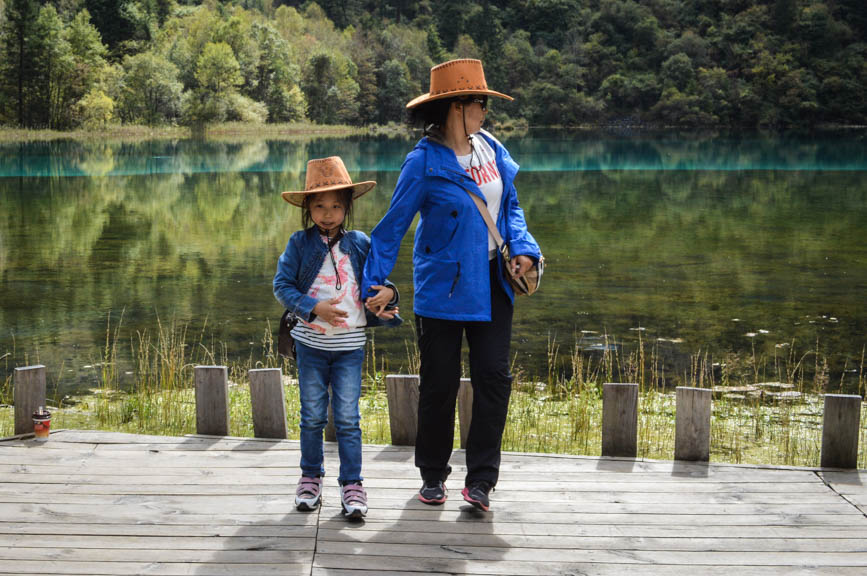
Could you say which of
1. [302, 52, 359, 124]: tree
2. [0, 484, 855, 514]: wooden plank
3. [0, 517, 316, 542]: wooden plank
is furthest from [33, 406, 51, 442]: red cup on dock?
[302, 52, 359, 124]: tree

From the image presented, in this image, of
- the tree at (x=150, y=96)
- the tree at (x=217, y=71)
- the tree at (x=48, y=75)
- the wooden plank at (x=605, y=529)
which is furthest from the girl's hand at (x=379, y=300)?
the tree at (x=217, y=71)

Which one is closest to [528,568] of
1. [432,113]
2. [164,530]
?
[164,530]

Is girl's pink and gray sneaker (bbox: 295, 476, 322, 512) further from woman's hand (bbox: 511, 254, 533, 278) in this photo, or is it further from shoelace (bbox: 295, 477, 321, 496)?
woman's hand (bbox: 511, 254, 533, 278)

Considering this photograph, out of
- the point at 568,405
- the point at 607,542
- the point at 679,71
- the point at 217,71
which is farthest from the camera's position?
the point at 679,71

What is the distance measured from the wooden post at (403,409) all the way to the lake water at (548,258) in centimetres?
455

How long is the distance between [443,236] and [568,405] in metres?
4.04

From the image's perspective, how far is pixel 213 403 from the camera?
4301 mm

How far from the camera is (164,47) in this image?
85.2 metres

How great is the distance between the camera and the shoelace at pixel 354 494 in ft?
10.7

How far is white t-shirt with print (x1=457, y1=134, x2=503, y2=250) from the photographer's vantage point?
3441mm

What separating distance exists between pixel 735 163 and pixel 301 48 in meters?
69.7

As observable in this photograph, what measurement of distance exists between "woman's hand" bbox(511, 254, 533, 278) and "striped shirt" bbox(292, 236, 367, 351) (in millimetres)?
589

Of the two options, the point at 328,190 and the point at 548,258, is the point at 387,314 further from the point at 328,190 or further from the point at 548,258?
the point at 548,258

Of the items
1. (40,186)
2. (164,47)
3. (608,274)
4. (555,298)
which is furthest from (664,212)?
(164,47)
